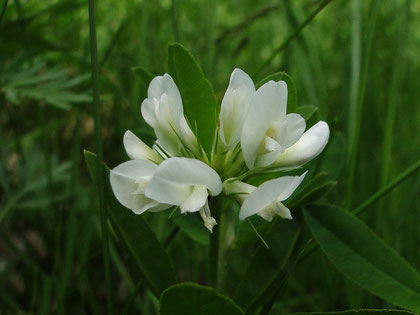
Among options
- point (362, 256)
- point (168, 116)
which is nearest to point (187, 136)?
point (168, 116)

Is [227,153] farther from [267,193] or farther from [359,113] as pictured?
[359,113]

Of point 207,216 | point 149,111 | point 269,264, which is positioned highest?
point 149,111

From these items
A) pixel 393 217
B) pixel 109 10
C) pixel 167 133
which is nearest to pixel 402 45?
pixel 393 217

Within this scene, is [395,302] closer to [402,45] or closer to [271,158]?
[271,158]

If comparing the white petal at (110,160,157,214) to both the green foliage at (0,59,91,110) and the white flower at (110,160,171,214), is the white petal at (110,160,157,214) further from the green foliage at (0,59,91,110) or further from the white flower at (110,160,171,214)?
the green foliage at (0,59,91,110)

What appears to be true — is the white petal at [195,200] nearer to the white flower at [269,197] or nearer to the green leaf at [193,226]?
the white flower at [269,197]

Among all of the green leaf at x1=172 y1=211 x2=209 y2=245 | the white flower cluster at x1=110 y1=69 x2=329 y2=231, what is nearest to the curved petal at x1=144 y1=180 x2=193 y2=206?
the white flower cluster at x1=110 y1=69 x2=329 y2=231

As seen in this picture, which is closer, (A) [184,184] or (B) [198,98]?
(A) [184,184]
